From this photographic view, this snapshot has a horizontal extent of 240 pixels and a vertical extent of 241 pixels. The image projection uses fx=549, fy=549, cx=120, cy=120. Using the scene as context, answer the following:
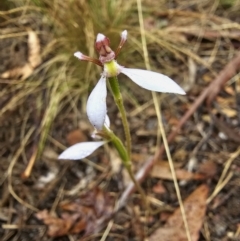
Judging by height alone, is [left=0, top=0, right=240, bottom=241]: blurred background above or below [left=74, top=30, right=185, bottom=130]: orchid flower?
below

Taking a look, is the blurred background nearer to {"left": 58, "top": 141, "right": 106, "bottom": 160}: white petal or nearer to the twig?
the twig

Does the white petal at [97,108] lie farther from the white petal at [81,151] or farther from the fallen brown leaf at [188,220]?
the fallen brown leaf at [188,220]

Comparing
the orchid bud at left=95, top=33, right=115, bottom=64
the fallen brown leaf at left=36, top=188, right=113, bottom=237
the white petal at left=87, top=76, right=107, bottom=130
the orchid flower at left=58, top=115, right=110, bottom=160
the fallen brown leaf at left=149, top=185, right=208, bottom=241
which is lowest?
the fallen brown leaf at left=149, top=185, right=208, bottom=241

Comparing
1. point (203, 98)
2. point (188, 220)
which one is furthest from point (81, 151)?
point (203, 98)

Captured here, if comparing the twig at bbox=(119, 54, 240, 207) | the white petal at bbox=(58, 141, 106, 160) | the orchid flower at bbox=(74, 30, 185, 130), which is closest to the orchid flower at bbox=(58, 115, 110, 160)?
the white petal at bbox=(58, 141, 106, 160)

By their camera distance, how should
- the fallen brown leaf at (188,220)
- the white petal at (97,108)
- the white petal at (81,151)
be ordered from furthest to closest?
the fallen brown leaf at (188,220)
the white petal at (81,151)
the white petal at (97,108)

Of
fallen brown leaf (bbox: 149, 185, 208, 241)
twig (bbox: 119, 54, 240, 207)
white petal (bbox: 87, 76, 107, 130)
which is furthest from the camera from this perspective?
twig (bbox: 119, 54, 240, 207)

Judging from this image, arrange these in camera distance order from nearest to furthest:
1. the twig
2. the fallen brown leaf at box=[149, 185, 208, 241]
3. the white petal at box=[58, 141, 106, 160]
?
the white petal at box=[58, 141, 106, 160] < the fallen brown leaf at box=[149, 185, 208, 241] < the twig

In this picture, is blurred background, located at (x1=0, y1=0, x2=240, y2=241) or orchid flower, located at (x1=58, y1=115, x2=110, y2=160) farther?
blurred background, located at (x1=0, y1=0, x2=240, y2=241)

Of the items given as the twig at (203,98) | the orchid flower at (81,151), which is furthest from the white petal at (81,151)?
the twig at (203,98)
